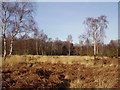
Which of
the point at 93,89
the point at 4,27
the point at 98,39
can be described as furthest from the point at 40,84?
the point at 98,39

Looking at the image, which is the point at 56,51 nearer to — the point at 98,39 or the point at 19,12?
the point at 98,39

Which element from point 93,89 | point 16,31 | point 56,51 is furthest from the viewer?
point 56,51

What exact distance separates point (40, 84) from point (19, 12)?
840 centimetres

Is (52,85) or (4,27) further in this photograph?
(4,27)

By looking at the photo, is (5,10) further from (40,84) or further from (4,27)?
(40,84)

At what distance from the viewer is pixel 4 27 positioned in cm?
923

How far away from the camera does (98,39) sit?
26609 millimetres

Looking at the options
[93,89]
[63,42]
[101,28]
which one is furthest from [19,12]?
[63,42]

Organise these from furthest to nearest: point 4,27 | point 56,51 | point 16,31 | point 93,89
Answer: point 56,51 < point 16,31 < point 4,27 < point 93,89

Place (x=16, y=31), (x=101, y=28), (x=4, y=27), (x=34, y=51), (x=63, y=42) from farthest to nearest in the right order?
(x=63, y=42) → (x=34, y=51) → (x=101, y=28) → (x=16, y=31) → (x=4, y=27)

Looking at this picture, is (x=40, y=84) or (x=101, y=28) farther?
(x=101, y=28)

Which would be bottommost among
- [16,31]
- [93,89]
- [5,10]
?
[93,89]

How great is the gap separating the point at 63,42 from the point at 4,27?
125ft

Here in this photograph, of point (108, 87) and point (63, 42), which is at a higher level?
point (63, 42)
